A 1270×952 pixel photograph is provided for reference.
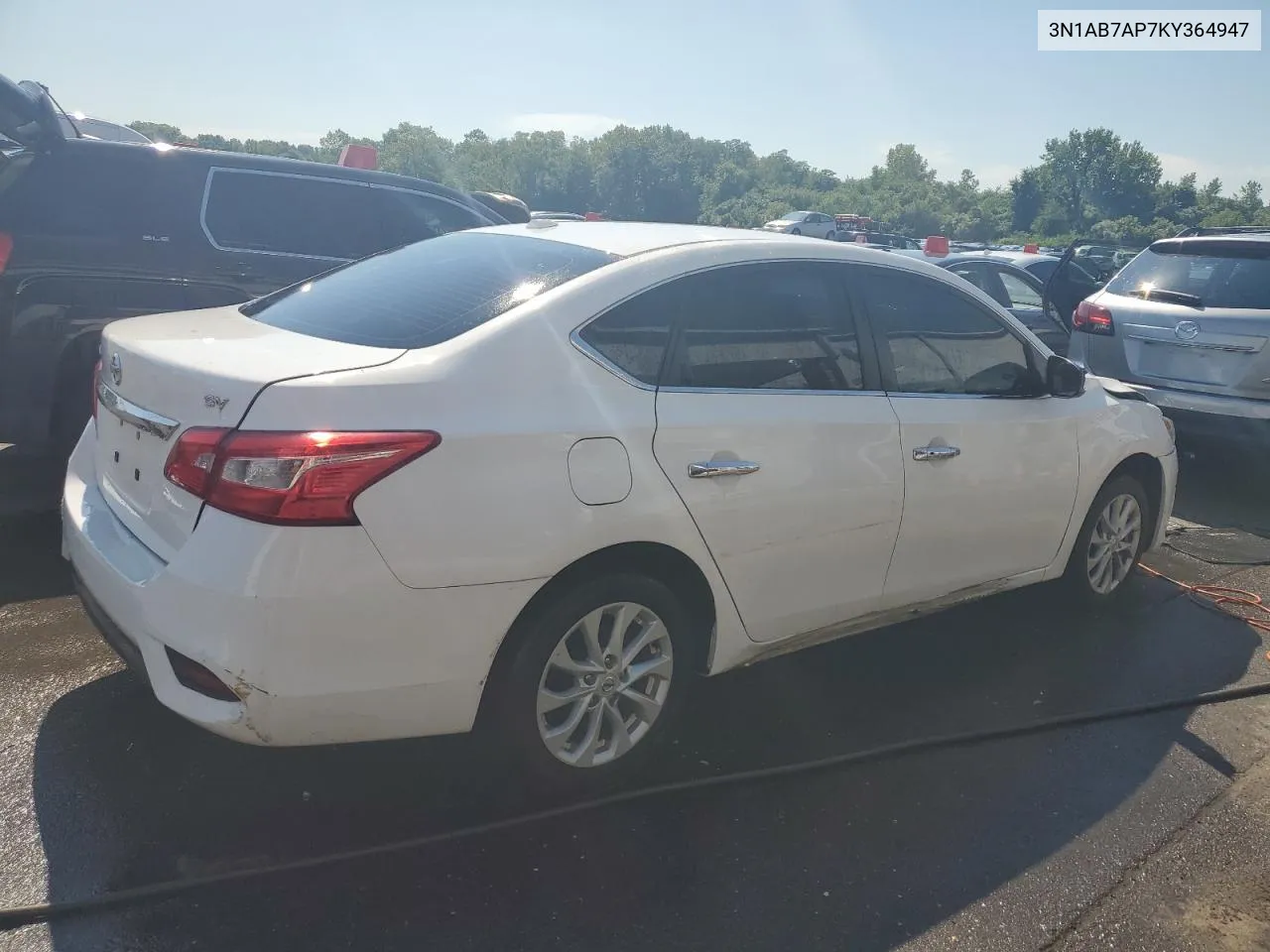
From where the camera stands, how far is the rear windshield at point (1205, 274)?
6867 millimetres

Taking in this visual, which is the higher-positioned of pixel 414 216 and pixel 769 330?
pixel 414 216

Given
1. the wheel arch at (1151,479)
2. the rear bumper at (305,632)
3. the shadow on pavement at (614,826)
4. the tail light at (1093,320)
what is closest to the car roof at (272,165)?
the shadow on pavement at (614,826)

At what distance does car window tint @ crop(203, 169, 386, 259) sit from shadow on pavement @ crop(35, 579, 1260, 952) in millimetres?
2925

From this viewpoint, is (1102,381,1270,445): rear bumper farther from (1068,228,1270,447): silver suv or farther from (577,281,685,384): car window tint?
(577,281,685,384): car window tint

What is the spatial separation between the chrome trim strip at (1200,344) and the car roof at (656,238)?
12.7 feet

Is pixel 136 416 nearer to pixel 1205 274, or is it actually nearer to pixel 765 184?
pixel 1205 274

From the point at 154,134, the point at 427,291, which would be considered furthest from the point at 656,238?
the point at 154,134

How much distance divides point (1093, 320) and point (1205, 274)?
75 cm

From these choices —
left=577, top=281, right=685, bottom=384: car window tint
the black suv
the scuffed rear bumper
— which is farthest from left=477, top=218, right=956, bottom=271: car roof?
the scuffed rear bumper

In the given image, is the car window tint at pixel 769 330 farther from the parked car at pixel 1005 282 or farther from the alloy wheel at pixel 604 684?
the parked car at pixel 1005 282

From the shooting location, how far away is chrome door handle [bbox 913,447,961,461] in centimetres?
361

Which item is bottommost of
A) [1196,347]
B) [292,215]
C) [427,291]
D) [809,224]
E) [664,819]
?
[664,819]

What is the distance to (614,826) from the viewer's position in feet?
9.64

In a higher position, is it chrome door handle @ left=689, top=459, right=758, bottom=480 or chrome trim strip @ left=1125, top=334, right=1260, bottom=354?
chrome trim strip @ left=1125, top=334, right=1260, bottom=354
